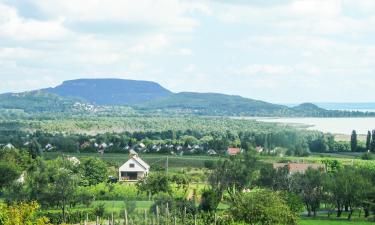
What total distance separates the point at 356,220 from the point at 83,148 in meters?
69.3

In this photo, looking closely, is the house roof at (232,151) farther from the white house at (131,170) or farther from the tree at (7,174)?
the tree at (7,174)

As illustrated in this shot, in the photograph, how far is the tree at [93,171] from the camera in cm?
5941

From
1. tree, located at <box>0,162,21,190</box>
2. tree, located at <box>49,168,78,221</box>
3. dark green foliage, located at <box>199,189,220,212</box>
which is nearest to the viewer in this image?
tree, located at <box>49,168,78,221</box>

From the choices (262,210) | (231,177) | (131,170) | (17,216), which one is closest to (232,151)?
(131,170)

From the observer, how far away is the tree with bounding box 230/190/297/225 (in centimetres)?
3547

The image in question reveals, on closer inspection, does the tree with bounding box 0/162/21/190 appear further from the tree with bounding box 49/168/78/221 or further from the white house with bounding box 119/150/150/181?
the white house with bounding box 119/150/150/181

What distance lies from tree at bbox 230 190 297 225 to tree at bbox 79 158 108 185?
25.4 meters

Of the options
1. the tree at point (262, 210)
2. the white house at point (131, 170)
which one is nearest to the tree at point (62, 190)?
the tree at point (262, 210)

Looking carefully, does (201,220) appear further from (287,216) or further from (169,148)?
(169,148)

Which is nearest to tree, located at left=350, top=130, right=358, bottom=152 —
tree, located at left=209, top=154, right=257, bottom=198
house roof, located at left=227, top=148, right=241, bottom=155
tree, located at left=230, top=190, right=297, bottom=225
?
house roof, located at left=227, top=148, right=241, bottom=155

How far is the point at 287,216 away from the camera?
119ft

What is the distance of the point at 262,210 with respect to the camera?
3547cm

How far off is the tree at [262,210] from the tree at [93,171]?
25429 millimetres

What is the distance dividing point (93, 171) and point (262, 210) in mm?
27956
